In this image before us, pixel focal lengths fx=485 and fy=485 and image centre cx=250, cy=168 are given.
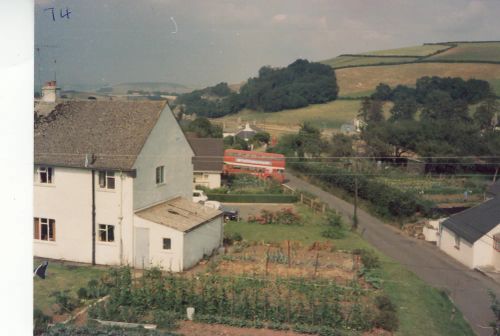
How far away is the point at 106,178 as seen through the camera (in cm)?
255

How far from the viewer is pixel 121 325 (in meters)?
2.48

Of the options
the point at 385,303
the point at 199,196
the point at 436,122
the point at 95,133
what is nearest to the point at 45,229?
the point at 95,133

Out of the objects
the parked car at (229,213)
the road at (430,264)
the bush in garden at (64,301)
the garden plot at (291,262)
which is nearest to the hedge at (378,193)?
the road at (430,264)

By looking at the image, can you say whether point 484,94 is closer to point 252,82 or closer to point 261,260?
point 252,82

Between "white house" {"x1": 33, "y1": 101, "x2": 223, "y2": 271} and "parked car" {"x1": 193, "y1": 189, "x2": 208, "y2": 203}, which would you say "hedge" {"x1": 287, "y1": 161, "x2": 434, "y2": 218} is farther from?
"white house" {"x1": 33, "y1": 101, "x2": 223, "y2": 271}

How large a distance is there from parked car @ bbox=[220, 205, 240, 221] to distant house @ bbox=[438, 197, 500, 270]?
135 cm

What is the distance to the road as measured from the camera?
266cm

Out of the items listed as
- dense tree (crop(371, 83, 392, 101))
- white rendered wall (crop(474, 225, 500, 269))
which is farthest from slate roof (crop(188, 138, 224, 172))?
dense tree (crop(371, 83, 392, 101))

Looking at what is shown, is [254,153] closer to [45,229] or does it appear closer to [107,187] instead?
[107,187]

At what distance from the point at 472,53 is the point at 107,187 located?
2.94m

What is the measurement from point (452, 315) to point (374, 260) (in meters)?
0.56

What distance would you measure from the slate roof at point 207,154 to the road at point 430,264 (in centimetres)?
51

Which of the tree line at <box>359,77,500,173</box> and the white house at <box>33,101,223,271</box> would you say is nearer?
the white house at <box>33,101,223,271</box>

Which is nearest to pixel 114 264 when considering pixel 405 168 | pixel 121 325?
pixel 121 325
